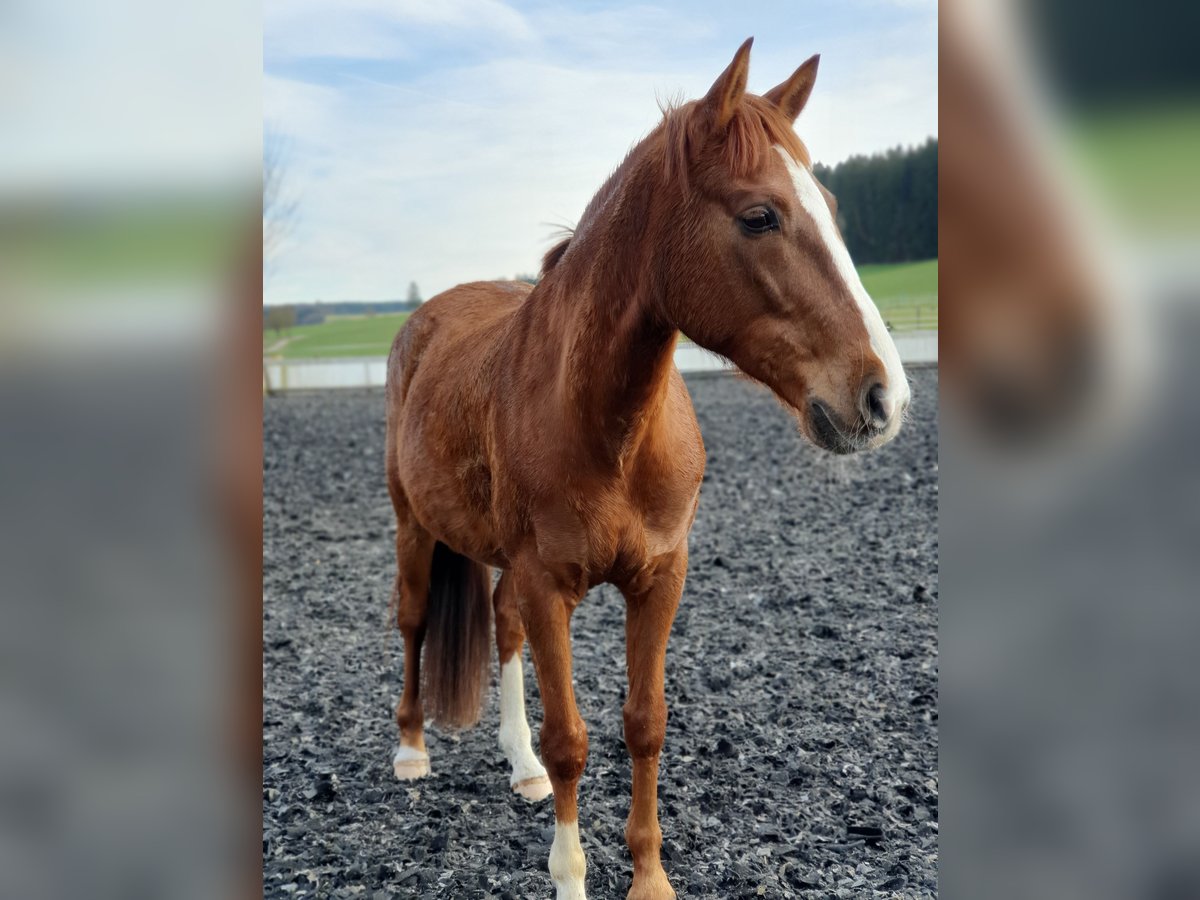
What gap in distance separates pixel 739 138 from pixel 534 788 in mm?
2743

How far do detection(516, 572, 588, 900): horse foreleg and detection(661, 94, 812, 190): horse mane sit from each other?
1.30 m

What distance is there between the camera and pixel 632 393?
2475 millimetres

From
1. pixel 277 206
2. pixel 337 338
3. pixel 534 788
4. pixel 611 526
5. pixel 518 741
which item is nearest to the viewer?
pixel 611 526

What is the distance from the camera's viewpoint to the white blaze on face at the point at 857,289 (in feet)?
6.10

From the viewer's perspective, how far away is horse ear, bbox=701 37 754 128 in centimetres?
205

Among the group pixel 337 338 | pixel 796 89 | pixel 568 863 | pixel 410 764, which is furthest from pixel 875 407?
pixel 337 338
